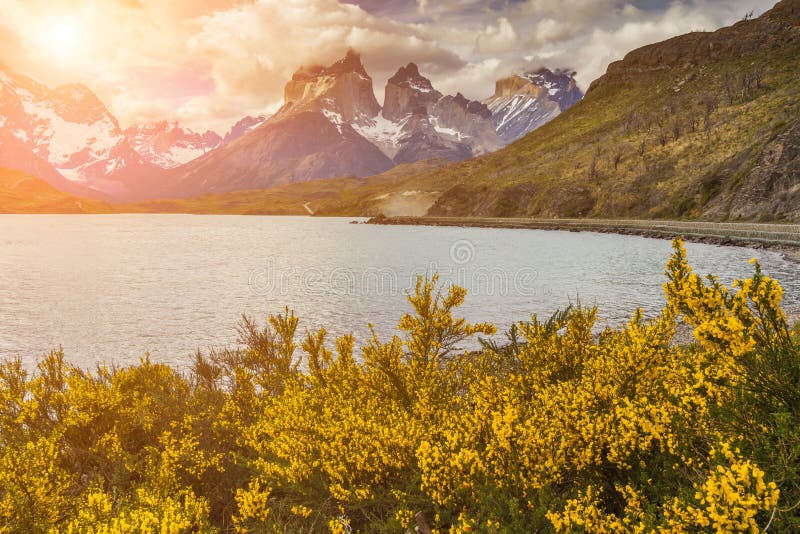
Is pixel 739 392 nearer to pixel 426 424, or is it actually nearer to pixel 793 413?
pixel 793 413

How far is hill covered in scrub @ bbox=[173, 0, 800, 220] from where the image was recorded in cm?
6272

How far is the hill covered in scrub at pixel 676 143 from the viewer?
62719 millimetres

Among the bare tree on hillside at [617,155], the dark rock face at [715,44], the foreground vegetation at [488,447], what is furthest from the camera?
the dark rock face at [715,44]

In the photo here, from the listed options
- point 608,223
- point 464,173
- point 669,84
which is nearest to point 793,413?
point 608,223

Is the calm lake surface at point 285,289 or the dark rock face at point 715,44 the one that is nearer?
the calm lake surface at point 285,289

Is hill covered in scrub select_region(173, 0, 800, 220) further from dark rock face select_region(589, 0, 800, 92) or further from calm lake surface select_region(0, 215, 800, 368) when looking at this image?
calm lake surface select_region(0, 215, 800, 368)

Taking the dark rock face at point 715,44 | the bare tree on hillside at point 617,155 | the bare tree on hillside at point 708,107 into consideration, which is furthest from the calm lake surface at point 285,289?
the dark rock face at point 715,44

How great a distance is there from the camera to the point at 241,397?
9.57 metres

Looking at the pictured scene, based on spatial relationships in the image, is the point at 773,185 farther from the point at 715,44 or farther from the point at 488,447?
the point at 715,44

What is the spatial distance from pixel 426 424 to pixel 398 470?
2.95 ft

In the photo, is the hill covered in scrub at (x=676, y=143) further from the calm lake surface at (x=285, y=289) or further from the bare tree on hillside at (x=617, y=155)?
the calm lake surface at (x=285, y=289)

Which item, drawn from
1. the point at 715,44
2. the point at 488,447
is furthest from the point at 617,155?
the point at 488,447

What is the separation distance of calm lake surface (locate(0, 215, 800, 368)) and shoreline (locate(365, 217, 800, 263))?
2444 millimetres

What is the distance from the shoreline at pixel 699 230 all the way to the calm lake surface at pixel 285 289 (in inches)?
96.2
